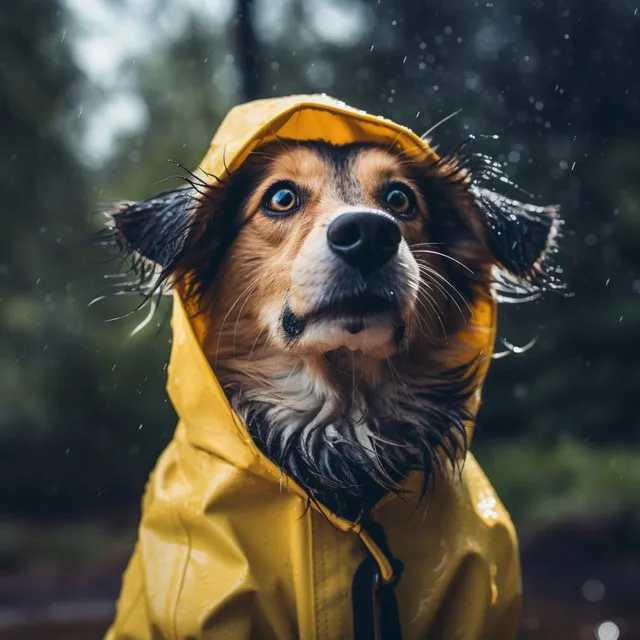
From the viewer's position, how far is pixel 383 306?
1.80 meters

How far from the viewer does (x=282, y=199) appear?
2037 mm

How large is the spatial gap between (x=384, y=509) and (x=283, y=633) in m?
0.40

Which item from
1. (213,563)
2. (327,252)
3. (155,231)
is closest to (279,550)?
(213,563)

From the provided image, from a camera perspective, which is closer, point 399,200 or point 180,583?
point 180,583

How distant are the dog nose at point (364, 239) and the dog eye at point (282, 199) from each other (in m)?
0.30

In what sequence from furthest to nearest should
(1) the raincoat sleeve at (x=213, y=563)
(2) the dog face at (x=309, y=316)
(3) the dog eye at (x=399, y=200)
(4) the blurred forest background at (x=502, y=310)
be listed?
1. (4) the blurred forest background at (x=502, y=310)
2. (3) the dog eye at (x=399, y=200)
3. (2) the dog face at (x=309, y=316)
4. (1) the raincoat sleeve at (x=213, y=563)

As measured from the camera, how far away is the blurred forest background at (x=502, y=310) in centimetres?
458

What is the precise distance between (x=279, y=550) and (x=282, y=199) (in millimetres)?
939

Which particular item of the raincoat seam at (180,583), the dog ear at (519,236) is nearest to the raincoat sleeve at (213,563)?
the raincoat seam at (180,583)

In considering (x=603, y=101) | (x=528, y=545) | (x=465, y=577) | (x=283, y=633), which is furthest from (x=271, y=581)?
(x=603, y=101)

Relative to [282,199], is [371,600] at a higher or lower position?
lower

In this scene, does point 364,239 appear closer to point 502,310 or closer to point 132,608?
point 132,608

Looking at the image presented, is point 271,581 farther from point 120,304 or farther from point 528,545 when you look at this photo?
point 120,304

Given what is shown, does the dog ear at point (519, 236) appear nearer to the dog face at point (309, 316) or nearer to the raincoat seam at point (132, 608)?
the dog face at point (309, 316)
